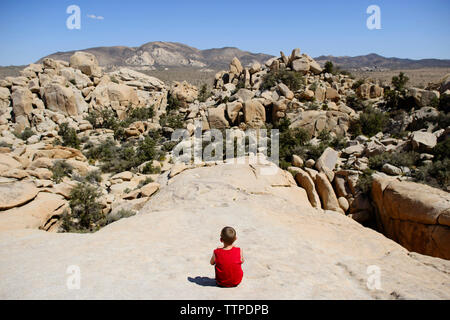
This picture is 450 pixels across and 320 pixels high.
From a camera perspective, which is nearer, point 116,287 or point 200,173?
point 116,287

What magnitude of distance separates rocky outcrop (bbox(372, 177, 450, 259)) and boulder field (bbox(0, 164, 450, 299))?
8.48 ft

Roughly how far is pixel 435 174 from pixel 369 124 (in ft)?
29.1

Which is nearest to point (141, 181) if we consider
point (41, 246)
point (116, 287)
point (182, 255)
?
point (41, 246)

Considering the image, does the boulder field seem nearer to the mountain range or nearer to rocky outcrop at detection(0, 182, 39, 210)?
rocky outcrop at detection(0, 182, 39, 210)

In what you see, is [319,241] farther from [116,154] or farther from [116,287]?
[116,154]

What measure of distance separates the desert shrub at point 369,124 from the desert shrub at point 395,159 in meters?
6.25

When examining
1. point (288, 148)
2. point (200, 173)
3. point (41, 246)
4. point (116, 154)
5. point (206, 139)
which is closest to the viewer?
point (41, 246)

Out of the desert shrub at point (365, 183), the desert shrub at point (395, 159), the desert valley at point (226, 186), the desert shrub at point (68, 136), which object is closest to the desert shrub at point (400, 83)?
the desert valley at point (226, 186)

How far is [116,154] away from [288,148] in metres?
12.8

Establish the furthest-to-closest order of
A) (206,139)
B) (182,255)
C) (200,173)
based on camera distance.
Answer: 1. (206,139)
2. (200,173)
3. (182,255)

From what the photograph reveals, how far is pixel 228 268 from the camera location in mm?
4207

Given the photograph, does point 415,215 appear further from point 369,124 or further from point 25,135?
point 25,135

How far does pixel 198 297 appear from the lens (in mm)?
3959

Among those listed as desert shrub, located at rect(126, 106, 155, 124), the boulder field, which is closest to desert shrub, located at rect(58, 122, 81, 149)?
desert shrub, located at rect(126, 106, 155, 124)
